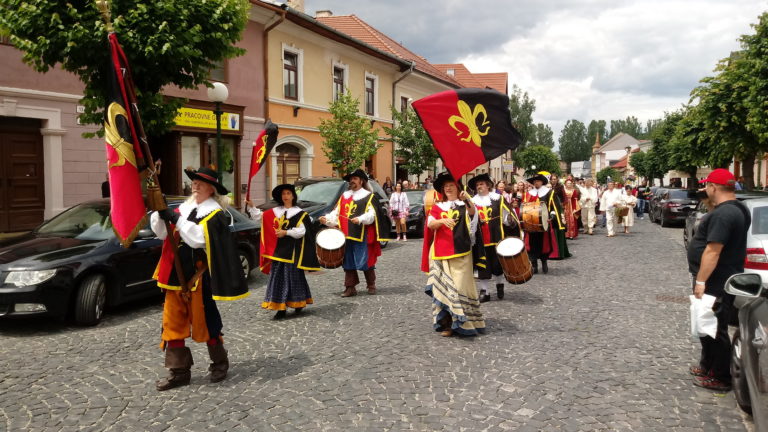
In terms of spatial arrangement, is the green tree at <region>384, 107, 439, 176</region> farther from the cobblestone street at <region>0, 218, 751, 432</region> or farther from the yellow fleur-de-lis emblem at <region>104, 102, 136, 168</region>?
the yellow fleur-de-lis emblem at <region>104, 102, 136, 168</region>

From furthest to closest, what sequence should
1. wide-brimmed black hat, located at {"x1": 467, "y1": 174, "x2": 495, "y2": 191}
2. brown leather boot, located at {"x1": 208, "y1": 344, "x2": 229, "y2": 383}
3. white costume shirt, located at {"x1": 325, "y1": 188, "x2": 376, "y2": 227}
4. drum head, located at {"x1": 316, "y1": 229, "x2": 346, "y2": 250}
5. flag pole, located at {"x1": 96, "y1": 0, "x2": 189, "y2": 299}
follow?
white costume shirt, located at {"x1": 325, "y1": 188, "x2": 376, "y2": 227} < wide-brimmed black hat, located at {"x1": 467, "y1": 174, "x2": 495, "y2": 191} < drum head, located at {"x1": 316, "y1": 229, "x2": 346, "y2": 250} < brown leather boot, located at {"x1": 208, "y1": 344, "x2": 229, "y2": 383} < flag pole, located at {"x1": 96, "y1": 0, "x2": 189, "y2": 299}

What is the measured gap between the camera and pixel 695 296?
4.60m

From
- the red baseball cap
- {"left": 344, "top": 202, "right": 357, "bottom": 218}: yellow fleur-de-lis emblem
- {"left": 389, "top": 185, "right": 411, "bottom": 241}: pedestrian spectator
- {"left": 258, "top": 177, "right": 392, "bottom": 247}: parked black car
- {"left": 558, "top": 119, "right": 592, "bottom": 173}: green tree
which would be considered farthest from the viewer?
{"left": 558, "top": 119, "right": 592, "bottom": 173}: green tree

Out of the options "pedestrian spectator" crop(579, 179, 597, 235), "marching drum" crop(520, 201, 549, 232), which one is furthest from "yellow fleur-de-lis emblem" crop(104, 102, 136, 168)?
"pedestrian spectator" crop(579, 179, 597, 235)

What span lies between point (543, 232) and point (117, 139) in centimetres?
758

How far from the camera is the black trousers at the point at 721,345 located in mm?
4559

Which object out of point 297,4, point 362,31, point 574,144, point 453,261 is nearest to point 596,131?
point 574,144

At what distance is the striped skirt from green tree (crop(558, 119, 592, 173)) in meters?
144

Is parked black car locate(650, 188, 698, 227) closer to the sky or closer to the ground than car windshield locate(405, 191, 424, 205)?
closer to the ground

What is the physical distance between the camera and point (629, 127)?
6181 inches

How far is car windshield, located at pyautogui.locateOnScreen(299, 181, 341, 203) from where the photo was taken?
504 inches

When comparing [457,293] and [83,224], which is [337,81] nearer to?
[83,224]

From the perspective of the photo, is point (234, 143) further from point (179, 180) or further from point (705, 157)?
point (705, 157)

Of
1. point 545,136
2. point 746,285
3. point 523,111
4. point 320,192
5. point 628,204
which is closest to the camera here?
point 746,285
